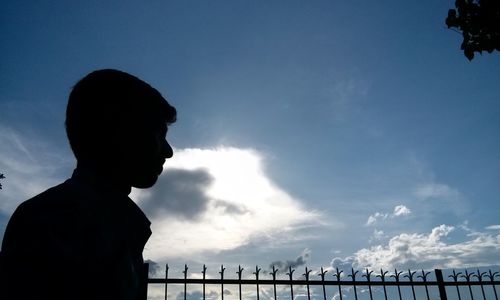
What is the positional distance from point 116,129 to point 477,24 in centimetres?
483

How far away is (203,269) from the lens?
647cm

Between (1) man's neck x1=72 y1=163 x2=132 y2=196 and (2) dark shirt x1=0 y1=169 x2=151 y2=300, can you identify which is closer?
(2) dark shirt x1=0 y1=169 x2=151 y2=300

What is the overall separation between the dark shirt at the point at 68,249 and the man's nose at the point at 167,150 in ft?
1.29

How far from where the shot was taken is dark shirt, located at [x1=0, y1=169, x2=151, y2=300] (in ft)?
2.40

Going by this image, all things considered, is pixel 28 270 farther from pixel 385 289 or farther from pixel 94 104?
pixel 385 289

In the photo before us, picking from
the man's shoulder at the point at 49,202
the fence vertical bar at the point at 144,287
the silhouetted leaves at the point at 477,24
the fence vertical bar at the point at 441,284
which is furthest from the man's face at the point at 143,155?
the fence vertical bar at the point at 441,284

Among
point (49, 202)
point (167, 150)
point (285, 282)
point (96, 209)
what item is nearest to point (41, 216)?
point (49, 202)

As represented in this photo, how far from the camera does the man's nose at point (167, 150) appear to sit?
1446mm

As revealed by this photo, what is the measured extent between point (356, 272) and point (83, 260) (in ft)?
23.9

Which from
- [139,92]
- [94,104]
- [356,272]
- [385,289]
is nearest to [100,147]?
[94,104]

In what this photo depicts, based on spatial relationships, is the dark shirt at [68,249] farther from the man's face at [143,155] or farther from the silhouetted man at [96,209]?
the man's face at [143,155]

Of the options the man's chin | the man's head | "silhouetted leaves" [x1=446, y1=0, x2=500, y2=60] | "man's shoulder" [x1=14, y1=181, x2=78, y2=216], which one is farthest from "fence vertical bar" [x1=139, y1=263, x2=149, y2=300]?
"silhouetted leaves" [x1=446, y1=0, x2=500, y2=60]

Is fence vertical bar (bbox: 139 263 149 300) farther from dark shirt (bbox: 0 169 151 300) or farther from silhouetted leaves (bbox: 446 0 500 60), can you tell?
silhouetted leaves (bbox: 446 0 500 60)

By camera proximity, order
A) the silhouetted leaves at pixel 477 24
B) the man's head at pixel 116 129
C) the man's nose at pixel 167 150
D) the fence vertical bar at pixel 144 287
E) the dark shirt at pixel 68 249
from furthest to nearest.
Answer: the fence vertical bar at pixel 144 287, the silhouetted leaves at pixel 477 24, the man's nose at pixel 167 150, the man's head at pixel 116 129, the dark shirt at pixel 68 249
